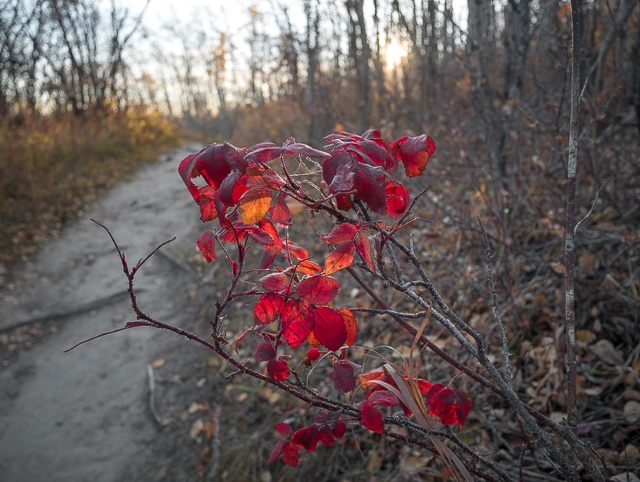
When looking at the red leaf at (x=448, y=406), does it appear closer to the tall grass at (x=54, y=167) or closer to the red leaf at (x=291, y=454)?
the red leaf at (x=291, y=454)

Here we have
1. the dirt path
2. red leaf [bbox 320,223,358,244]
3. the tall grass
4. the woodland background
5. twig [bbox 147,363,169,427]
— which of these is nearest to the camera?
red leaf [bbox 320,223,358,244]

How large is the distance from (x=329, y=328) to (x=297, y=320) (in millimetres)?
69

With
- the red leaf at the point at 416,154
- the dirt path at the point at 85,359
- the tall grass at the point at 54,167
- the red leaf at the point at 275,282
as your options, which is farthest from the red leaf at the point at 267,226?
the tall grass at the point at 54,167

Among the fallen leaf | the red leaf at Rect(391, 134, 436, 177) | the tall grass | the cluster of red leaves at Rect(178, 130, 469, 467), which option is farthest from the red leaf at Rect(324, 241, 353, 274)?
the tall grass

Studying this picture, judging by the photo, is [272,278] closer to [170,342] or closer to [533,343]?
[533,343]

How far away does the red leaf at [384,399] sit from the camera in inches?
36.0

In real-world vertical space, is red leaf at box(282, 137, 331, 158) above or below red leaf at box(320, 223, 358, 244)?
above

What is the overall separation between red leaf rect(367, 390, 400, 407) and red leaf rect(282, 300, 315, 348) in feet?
0.88

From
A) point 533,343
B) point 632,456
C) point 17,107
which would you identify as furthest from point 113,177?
point 632,456

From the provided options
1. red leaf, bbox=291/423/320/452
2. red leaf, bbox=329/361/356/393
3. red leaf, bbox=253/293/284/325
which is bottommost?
red leaf, bbox=291/423/320/452

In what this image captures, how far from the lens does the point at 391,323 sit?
258 cm

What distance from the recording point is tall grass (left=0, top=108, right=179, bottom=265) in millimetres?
5594

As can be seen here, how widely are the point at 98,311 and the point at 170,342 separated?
1201 millimetres

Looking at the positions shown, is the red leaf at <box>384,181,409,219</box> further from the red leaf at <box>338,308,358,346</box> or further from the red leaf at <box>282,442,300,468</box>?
the red leaf at <box>282,442,300,468</box>
